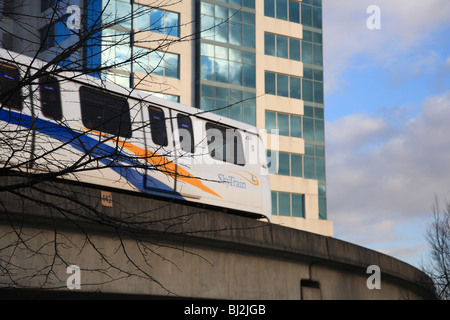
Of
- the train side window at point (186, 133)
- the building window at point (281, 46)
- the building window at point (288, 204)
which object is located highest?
the building window at point (281, 46)

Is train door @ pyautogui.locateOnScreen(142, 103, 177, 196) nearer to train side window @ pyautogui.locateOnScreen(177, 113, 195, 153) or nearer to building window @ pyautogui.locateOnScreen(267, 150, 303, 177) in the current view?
train side window @ pyautogui.locateOnScreen(177, 113, 195, 153)

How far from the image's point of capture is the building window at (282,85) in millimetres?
52094

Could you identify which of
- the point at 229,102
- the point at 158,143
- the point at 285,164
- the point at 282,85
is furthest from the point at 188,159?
the point at 282,85

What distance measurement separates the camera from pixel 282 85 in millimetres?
53031

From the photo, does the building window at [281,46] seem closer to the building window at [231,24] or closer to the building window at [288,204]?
the building window at [231,24]

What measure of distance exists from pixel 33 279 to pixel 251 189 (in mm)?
9640

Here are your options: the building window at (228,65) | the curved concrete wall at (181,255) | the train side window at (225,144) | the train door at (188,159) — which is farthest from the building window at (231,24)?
the curved concrete wall at (181,255)

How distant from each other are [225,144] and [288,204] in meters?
33.5

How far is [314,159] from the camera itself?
53750 millimetres

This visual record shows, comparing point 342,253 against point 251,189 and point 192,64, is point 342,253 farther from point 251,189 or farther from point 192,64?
point 192,64

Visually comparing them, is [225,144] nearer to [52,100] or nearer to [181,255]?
[52,100]

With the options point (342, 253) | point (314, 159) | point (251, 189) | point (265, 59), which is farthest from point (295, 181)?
point (342, 253)

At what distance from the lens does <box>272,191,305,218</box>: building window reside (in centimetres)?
5075

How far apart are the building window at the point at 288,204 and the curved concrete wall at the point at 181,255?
32550 mm
